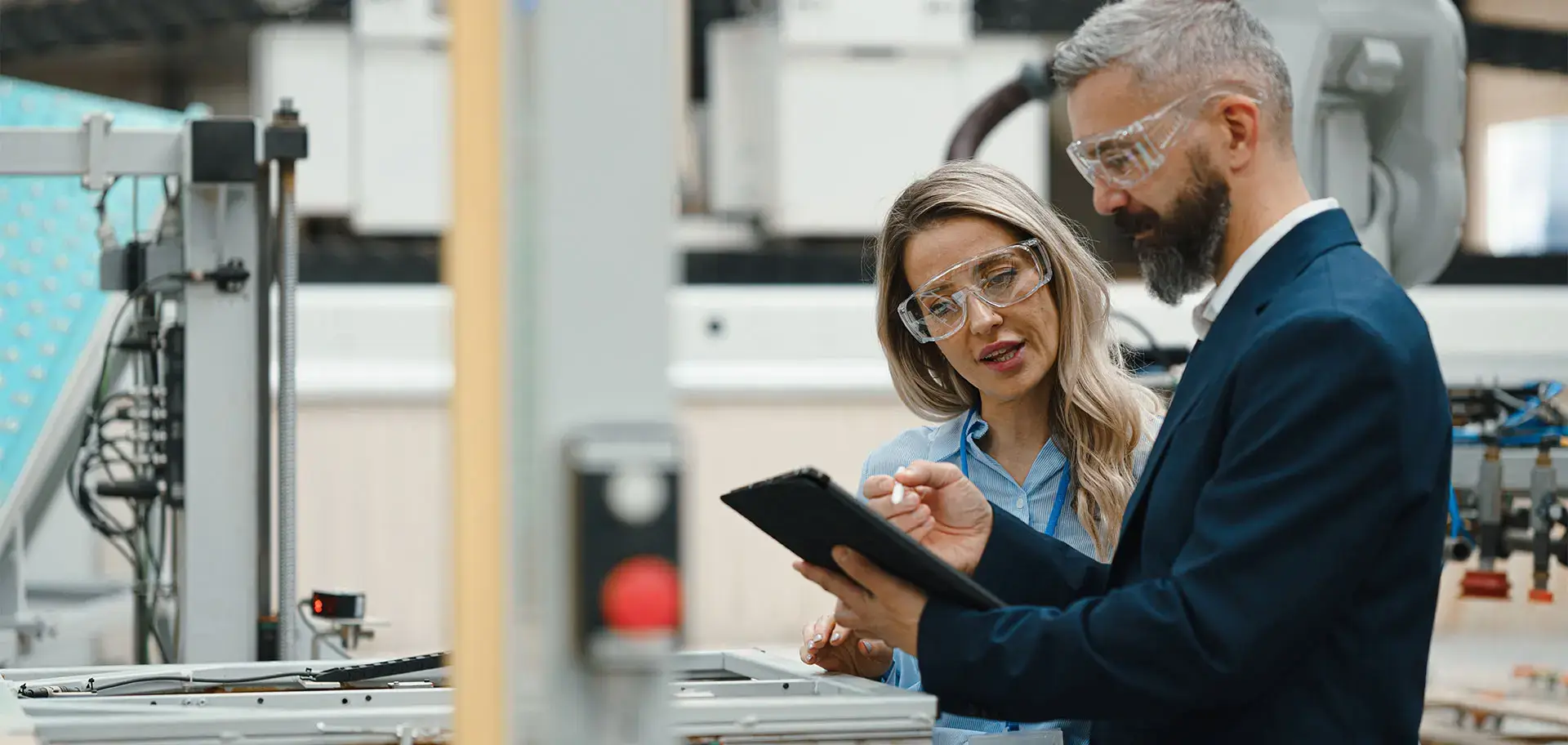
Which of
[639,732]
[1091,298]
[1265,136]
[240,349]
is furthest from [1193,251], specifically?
[240,349]

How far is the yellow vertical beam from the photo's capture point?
2.36 feet

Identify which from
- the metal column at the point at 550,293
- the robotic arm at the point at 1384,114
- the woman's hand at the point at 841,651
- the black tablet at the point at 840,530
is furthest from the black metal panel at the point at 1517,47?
the metal column at the point at 550,293

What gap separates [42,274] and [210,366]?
0.95m

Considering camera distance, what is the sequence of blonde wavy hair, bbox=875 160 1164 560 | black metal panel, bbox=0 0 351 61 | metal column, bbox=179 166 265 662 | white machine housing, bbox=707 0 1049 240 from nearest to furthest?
blonde wavy hair, bbox=875 160 1164 560 → metal column, bbox=179 166 265 662 → white machine housing, bbox=707 0 1049 240 → black metal panel, bbox=0 0 351 61

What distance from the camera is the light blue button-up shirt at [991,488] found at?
1.63 m

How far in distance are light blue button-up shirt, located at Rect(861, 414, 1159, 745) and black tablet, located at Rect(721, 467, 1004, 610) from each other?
0.28 metres

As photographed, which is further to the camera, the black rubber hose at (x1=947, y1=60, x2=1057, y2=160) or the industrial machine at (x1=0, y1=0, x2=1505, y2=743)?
the black rubber hose at (x1=947, y1=60, x2=1057, y2=160)

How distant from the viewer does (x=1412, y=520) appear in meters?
1.21

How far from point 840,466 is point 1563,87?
503 cm

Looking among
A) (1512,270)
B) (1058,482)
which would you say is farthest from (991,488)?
(1512,270)

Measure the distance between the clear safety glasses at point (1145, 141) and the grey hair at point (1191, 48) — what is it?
1 cm

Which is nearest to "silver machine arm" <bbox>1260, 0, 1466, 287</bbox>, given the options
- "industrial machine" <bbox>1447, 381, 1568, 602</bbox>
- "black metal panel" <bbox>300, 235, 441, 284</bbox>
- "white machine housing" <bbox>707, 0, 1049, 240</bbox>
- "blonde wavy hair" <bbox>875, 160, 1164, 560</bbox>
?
"industrial machine" <bbox>1447, 381, 1568, 602</bbox>

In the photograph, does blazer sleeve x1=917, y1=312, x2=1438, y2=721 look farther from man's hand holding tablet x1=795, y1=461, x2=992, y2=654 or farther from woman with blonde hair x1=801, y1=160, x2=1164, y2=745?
woman with blonde hair x1=801, y1=160, x2=1164, y2=745

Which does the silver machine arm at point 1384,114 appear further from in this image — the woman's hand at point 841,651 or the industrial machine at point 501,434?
the woman's hand at point 841,651
